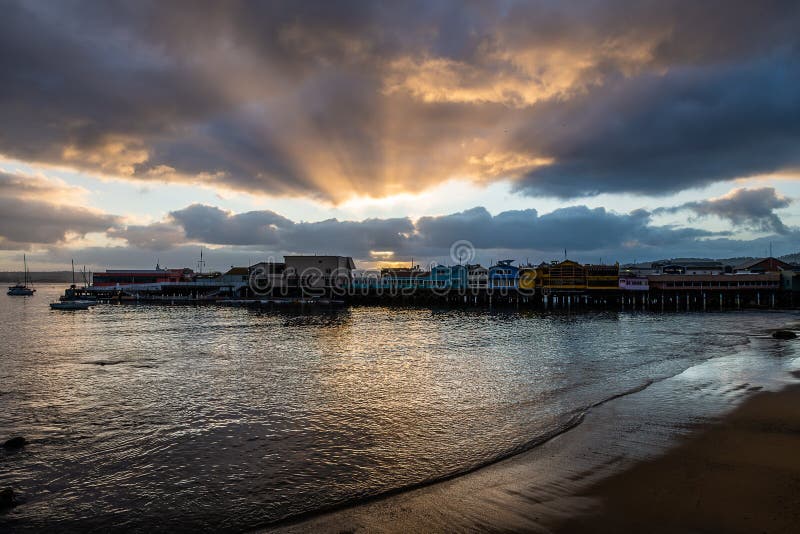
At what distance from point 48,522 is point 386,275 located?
78.0 metres

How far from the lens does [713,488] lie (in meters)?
8.16

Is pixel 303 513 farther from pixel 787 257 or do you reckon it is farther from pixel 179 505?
pixel 787 257

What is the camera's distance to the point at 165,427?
41.9ft

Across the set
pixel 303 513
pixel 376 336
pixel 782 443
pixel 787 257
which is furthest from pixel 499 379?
pixel 787 257

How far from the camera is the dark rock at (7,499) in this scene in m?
8.22

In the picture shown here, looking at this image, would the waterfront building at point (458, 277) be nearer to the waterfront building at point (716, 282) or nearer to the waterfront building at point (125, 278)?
the waterfront building at point (716, 282)

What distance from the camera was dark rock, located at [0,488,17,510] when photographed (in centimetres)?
822

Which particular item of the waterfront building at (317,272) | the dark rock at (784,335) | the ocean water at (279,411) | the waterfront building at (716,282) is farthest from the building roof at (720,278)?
the waterfront building at (317,272)

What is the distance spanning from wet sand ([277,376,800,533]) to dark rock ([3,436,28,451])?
8398mm

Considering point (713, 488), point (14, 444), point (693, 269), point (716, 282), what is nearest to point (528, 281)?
point (716, 282)

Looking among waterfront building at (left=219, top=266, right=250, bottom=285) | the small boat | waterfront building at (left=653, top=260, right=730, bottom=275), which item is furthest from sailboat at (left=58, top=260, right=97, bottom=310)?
waterfront building at (left=653, top=260, right=730, bottom=275)

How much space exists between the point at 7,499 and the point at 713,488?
42.6 ft

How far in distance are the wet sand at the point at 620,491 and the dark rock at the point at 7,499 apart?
5.29 metres

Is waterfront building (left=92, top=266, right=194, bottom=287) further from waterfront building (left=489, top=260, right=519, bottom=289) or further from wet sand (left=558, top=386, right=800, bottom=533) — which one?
wet sand (left=558, top=386, right=800, bottom=533)
